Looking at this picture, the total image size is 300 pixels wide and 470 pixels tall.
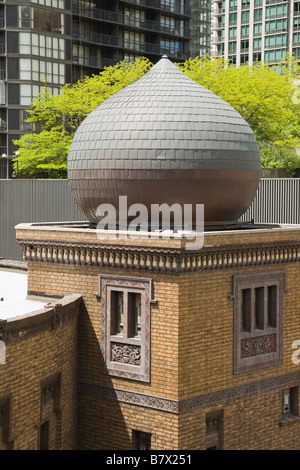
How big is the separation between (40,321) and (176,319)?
3.04 metres

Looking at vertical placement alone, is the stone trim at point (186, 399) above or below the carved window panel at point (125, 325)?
below

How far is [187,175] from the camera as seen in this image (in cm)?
1731

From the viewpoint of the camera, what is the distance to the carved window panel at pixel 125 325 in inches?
662

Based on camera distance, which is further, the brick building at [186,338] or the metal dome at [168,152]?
the metal dome at [168,152]

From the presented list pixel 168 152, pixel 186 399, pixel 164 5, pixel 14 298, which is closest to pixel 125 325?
pixel 186 399

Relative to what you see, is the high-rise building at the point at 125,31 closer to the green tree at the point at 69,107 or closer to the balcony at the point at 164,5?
the balcony at the point at 164,5

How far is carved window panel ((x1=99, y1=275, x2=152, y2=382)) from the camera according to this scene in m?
16.8

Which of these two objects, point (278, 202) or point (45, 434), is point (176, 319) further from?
point (278, 202)

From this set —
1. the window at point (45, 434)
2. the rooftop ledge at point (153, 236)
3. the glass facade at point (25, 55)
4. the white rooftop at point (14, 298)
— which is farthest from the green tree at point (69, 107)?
the window at point (45, 434)

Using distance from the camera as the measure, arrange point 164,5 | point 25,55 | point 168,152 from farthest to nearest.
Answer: point 164,5
point 25,55
point 168,152

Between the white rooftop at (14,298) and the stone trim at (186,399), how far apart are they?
2.34m

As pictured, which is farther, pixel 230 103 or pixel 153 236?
pixel 230 103

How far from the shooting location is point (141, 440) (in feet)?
56.7

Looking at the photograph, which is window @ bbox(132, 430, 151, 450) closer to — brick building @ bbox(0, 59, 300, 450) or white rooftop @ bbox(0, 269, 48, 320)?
brick building @ bbox(0, 59, 300, 450)
